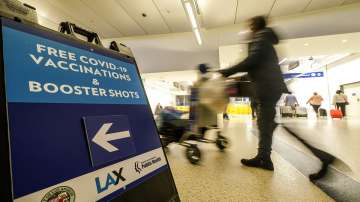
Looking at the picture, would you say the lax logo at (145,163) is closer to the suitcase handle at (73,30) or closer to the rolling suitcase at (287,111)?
the suitcase handle at (73,30)

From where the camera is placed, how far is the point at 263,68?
1565 millimetres

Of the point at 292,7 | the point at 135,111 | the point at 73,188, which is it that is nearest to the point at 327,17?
the point at 292,7

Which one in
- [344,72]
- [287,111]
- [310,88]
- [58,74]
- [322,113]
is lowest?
[322,113]

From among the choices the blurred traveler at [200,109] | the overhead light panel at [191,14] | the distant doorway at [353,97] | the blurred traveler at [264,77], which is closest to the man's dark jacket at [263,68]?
the blurred traveler at [264,77]

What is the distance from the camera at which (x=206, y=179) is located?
4.47 ft

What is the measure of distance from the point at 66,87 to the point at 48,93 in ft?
0.20

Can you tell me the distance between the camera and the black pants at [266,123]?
1.56m

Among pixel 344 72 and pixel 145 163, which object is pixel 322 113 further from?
pixel 145 163

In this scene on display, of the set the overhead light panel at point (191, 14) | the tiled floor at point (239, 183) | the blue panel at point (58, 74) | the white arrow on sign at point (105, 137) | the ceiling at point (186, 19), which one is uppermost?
the ceiling at point (186, 19)

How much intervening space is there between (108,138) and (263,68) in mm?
1342

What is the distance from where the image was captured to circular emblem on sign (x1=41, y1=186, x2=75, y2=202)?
45cm

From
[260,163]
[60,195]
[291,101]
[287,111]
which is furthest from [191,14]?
[287,111]

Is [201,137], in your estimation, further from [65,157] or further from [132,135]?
[65,157]

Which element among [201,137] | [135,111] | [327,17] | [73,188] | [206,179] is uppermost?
[327,17]
